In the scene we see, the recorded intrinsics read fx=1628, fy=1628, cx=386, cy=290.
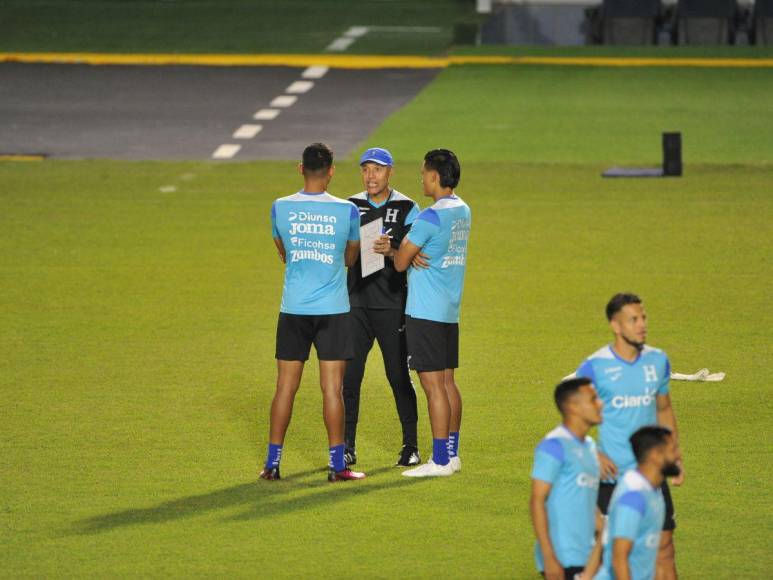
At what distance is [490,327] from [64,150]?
36.1ft

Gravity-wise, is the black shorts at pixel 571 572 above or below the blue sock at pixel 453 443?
below

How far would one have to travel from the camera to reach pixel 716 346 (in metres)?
14.3

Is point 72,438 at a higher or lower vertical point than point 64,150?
lower

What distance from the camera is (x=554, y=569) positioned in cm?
759

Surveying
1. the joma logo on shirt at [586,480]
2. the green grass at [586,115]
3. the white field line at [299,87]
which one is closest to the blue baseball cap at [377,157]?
the joma logo on shirt at [586,480]

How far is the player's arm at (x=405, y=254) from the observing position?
1032 centimetres

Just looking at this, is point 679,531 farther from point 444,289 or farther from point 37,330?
point 37,330

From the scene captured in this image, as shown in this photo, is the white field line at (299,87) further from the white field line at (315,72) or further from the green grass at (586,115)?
the green grass at (586,115)

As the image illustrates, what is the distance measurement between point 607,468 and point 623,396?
369 millimetres

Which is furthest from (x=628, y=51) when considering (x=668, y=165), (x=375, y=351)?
(x=375, y=351)

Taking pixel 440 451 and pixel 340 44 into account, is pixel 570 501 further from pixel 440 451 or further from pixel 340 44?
pixel 340 44

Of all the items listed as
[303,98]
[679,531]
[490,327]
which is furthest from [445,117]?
[679,531]

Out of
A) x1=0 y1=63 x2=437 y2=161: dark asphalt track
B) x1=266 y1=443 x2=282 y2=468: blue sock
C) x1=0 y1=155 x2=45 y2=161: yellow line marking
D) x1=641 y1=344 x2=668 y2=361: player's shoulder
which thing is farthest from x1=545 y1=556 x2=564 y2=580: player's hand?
x1=0 y1=155 x2=45 y2=161: yellow line marking

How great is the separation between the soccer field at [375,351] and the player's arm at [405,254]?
1.41 m
